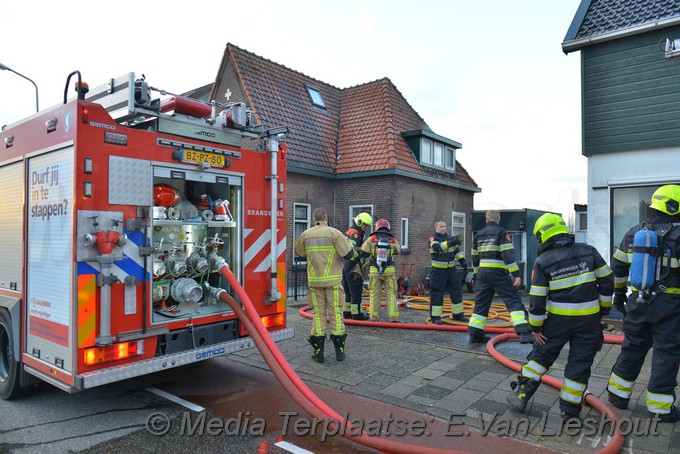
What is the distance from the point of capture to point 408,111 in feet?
56.9

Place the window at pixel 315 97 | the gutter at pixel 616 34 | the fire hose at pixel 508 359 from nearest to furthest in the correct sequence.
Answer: the fire hose at pixel 508 359
the gutter at pixel 616 34
the window at pixel 315 97

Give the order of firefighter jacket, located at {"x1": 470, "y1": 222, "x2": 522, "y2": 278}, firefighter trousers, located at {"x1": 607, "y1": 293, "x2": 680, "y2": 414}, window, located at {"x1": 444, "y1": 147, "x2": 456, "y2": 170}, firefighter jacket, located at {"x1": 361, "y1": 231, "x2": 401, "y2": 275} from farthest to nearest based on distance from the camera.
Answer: window, located at {"x1": 444, "y1": 147, "x2": 456, "y2": 170}, firefighter jacket, located at {"x1": 361, "y1": 231, "x2": 401, "y2": 275}, firefighter jacket, located at {"x1": 470, "y1": 222, "x2": 522, "y2": 278}, firefighter trousers, located at {"x1": 607, "y1": 293, "x2": 680, "y2": 414}

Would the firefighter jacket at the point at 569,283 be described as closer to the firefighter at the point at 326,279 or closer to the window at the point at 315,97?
the firefighter at the point at 326,279

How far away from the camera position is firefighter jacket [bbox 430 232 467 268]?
7.79 meters

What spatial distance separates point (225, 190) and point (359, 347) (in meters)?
2.88

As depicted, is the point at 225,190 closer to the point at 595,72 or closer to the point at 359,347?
the point at 359,347

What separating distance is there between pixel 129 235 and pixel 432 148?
13.4 meters

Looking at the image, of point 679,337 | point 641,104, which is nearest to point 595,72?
point 641,104

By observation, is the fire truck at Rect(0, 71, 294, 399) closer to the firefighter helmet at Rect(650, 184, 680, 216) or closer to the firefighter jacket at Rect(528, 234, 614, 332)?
the firefighter jacket at Rect(528, 234, 614, 332)

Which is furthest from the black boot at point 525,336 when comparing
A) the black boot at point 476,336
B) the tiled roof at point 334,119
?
the tiled roof at point 334,119

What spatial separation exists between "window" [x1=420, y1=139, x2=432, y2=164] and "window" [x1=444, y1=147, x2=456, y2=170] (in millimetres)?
1272

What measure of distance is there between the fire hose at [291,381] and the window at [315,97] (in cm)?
1269

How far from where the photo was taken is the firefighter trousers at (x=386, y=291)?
825 centimetres

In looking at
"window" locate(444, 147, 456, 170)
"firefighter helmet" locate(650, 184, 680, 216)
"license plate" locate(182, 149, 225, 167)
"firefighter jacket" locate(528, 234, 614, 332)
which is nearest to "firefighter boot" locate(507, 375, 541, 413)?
"firefighter jacket" locate(528, 234, 614, 332)
